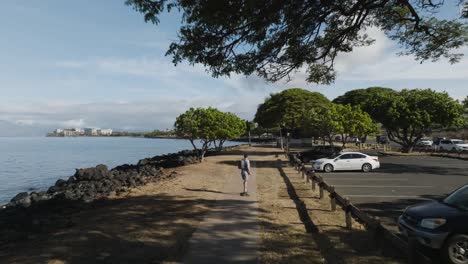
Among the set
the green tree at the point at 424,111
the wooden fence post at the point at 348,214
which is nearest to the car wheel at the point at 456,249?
the wooden fence post at the point at 348,214

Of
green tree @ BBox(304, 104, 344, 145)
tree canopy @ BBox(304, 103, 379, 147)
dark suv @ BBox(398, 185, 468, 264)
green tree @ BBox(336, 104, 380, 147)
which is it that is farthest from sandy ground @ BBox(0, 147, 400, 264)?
green tree @ BBox(336, 104, 380, 147)

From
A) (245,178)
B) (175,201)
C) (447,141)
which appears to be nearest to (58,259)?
(175,201)

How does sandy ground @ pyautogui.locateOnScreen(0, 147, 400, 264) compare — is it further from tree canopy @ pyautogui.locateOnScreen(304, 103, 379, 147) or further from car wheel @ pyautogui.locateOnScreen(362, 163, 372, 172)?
tree canopy @ pyautogui.locateOnScreen(304, 103, 379, 147)

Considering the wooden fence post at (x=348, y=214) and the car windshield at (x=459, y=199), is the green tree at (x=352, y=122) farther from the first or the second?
the car windshield at (x=459, y=199)

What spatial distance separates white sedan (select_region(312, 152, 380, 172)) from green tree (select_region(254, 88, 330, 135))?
75.4ft

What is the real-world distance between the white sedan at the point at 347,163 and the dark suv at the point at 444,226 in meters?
18.5

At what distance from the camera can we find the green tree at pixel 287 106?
174 ft

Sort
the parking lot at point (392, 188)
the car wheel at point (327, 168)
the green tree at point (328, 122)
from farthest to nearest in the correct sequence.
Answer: the green tree at point (328, 122) < the car wheel at point (327, 168) < the parking lot at point (392, 188)

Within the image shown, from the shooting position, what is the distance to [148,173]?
31.6 meters

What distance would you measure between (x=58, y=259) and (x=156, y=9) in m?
6.04

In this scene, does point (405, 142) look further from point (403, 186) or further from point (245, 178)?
point (245, 178)

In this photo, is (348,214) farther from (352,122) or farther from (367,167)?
(352,122)

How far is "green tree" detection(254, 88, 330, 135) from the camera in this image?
174ft

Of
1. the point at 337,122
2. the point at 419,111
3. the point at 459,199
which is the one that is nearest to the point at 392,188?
the point at 459,199
